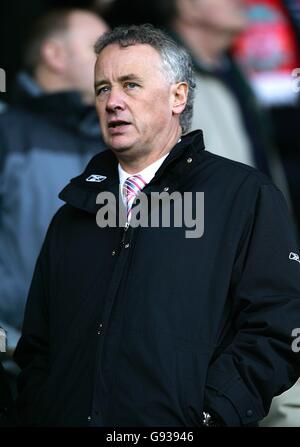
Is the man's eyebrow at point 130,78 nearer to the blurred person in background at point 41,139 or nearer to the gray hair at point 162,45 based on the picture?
the gray hair at point 162,45

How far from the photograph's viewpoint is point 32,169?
469 centimetres

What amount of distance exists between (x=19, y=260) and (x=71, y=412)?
153cm

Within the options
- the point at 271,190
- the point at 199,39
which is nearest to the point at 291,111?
the point at 199,39

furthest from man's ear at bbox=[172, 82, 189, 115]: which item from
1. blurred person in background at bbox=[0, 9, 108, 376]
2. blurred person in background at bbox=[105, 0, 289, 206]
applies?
blurred person in background at bbox=[105, 0, 289, 206]

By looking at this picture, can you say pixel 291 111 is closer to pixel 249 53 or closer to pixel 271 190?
pixel 249 53

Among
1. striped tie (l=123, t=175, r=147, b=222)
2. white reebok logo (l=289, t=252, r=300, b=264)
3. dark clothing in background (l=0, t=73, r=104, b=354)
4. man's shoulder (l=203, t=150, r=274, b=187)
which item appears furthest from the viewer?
dark clothing in background (l=0, t=73, r=104, b=354)

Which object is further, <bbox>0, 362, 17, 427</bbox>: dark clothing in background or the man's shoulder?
<bbox>0, 362, 17, 427</bbox>: dark clothing in background

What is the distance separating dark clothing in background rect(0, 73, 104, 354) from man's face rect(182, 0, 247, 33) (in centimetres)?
116

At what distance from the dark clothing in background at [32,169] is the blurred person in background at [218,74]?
0.72m

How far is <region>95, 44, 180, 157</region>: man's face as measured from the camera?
330 centimetres

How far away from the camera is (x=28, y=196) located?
183 inches

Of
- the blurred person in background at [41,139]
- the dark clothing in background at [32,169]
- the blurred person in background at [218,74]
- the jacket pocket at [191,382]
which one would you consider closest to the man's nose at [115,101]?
the jacket pocket at [191,382]

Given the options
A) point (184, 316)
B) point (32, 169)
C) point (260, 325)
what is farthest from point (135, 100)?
point (32, 169)

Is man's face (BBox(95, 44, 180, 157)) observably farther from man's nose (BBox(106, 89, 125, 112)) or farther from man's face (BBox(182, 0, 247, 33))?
man's face (BBox(182, 0, 247, 33))
